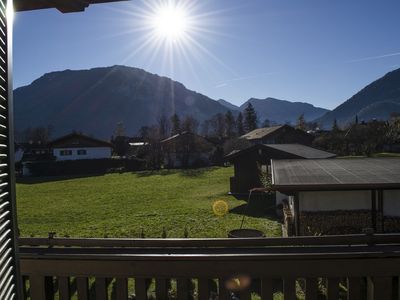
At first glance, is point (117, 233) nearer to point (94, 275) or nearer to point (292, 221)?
point (292, 221)

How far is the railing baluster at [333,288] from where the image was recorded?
253cm

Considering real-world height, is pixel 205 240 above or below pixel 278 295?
above

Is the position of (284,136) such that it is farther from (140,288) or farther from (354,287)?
(140,288)

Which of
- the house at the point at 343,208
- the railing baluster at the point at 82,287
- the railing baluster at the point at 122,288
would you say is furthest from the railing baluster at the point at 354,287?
the house at the point at 343,208

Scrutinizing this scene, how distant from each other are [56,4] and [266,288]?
2251 mm

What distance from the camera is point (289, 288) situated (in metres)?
2.54

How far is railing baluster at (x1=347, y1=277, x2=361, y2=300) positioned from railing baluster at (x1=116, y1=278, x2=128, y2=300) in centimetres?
140

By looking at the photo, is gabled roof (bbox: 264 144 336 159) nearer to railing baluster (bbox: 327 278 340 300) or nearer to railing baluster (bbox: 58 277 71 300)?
railing baluster (bbox: 327 278 340 300)

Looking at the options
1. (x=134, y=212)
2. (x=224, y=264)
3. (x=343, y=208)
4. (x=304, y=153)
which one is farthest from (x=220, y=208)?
(x=224, y=264)

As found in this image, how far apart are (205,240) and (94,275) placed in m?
0.73

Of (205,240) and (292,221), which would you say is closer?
(205,240)

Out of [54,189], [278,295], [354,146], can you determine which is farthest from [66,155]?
[278,295]

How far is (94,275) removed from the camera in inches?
102

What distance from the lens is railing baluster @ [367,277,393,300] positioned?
8.00ft
